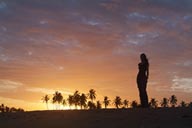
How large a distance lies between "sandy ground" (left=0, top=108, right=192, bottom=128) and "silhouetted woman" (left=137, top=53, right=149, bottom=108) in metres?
2.44

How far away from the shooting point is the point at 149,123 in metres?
21.1

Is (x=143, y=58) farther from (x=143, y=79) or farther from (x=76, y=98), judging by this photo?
(x=76, y=98)

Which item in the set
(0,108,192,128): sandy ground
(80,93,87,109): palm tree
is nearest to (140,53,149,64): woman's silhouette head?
(0,108,192,128): sandy ground

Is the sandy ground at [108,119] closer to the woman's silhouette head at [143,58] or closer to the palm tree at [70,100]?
the woman's silhouette head at [143,58]

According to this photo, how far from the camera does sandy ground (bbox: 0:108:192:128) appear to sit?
21.3 meters

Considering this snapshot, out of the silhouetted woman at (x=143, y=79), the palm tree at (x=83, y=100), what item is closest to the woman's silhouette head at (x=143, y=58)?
the silhouetted woman at (x=143, y=79)

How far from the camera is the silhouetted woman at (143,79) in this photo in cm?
2778

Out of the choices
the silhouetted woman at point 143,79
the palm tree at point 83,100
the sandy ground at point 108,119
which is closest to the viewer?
the sandy ground at point 108,119

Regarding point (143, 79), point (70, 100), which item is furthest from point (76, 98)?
point (143, 79)

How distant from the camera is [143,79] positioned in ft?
91.5

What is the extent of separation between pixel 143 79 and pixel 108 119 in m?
5.71

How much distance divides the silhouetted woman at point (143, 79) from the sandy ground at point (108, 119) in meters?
2.44

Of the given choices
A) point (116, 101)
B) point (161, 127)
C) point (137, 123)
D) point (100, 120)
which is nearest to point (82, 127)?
point (100, 120)

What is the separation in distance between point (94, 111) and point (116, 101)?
123 meters
